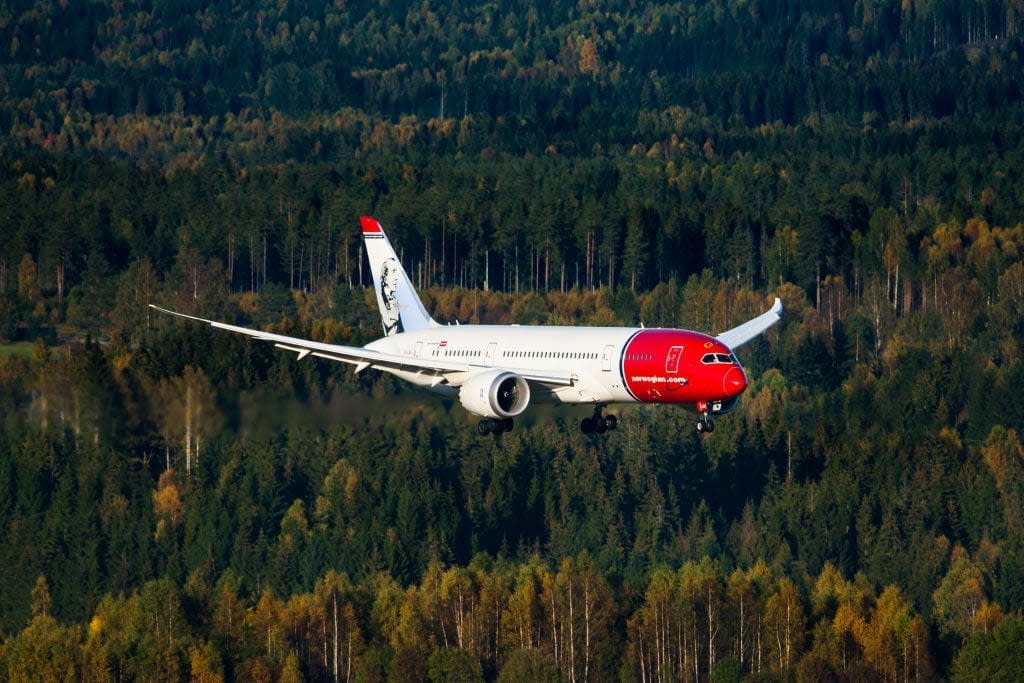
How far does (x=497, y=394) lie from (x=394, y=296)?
18.7m

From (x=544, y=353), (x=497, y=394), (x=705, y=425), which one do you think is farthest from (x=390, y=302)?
(x=705, y=425)

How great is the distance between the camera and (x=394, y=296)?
9681 centimetres

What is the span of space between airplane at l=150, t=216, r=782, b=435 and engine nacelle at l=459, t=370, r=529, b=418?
35 millimetres

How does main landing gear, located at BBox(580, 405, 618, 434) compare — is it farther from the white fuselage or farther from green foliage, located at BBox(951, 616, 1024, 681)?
green foliage, located at BBox(951, 616, 1024, 681)

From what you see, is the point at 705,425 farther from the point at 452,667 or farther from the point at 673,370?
the point at 452,667

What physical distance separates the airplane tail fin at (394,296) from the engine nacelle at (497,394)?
13.4 m

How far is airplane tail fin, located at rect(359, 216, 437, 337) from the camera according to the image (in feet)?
314

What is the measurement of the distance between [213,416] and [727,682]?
67860 millimetres

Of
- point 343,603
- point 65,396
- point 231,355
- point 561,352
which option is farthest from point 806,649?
point 561,352

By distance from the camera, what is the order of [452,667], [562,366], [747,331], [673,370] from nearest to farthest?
[673,370], [562,366], [747,331], [452,667]

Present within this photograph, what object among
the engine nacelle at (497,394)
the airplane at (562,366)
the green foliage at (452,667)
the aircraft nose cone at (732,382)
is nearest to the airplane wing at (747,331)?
the airplane at (562,366)

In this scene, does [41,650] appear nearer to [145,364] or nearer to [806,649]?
[145,364]

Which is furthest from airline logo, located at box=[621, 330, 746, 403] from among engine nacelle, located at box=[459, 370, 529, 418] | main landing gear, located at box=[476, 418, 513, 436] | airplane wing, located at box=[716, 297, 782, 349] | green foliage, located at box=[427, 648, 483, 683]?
green foliage, located at box=[427, 648, 483, 683]

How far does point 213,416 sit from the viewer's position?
105m
